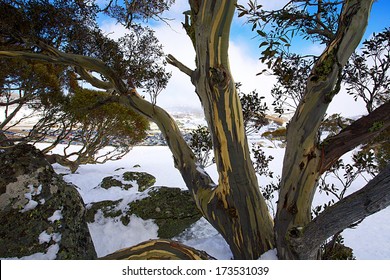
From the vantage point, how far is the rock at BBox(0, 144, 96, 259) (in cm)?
182

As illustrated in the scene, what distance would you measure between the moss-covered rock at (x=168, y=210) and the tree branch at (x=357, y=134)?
2.73 metres

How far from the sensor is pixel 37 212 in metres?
1.93

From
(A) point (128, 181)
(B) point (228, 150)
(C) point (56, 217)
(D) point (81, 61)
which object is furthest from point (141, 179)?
(B) point (228, 150)

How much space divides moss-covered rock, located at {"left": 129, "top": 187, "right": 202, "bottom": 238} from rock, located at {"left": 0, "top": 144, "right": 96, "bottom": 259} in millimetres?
1977

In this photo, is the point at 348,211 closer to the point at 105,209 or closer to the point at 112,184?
the point at 105,209

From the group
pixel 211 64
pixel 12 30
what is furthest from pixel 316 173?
pixel 12 30

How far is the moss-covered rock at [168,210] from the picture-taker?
3.97m

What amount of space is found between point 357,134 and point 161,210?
3175 mm

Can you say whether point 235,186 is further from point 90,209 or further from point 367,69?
point 90,209

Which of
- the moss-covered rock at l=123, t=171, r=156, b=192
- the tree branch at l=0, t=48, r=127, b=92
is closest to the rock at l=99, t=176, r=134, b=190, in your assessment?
the moss-covered rock at l=123, t=171, r=156, b=192

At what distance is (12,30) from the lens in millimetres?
2850
